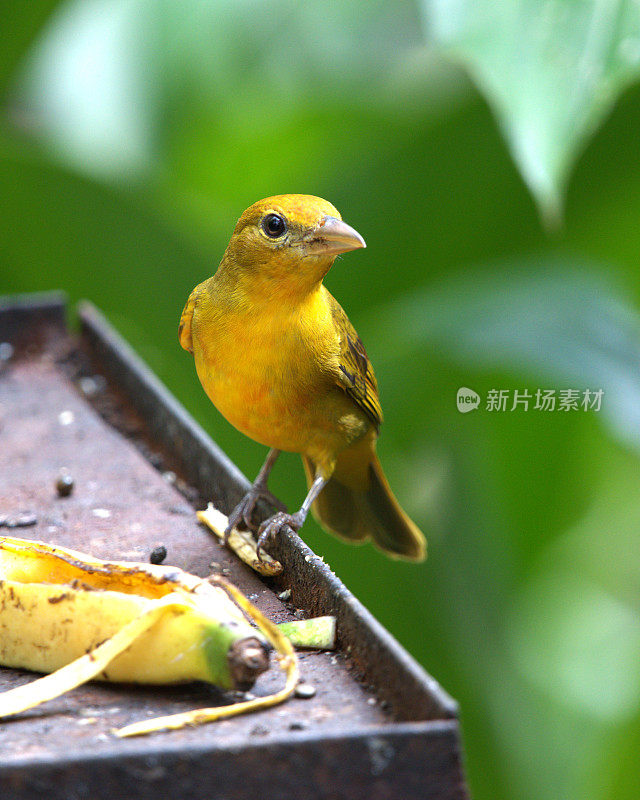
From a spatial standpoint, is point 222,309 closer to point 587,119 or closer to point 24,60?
point 587,119

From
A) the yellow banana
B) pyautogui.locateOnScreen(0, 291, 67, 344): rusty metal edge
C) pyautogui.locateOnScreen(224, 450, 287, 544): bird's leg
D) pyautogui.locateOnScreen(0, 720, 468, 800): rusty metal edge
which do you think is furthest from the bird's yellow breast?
pyautogui.locateOnScreen(0, 291, 67, 344): rusty metal edge

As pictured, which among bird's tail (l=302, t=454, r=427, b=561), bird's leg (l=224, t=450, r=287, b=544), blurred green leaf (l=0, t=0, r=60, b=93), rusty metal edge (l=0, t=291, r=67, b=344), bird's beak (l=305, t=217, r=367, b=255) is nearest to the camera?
bird's beak (l=305, t=217, r=367, b=255)

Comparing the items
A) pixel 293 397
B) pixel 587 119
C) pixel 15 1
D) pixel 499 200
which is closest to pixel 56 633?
pixel 293 397

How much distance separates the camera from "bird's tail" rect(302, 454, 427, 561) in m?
2.81

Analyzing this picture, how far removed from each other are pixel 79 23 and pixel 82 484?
3311mm

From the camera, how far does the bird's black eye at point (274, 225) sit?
2018mm

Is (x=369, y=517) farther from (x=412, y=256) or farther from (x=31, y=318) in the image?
(x=412, y=256)

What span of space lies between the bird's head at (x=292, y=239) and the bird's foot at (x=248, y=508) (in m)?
0.46

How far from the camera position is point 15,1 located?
4.39 m

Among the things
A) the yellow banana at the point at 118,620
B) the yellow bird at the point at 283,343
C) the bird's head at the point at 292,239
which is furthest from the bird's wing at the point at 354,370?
the yellow banana at the point at 118,620

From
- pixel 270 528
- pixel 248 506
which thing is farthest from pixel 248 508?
pixel 270 528

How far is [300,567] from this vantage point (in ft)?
6.36

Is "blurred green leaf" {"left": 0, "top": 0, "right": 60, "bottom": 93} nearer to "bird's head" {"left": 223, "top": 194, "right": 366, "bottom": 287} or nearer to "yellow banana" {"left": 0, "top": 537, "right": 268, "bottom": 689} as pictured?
"bird's head" {"left": 223, "top": 194, "right": 366, "bottom": 287}

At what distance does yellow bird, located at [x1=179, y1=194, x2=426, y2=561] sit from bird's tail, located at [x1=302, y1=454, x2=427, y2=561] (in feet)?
1.18
